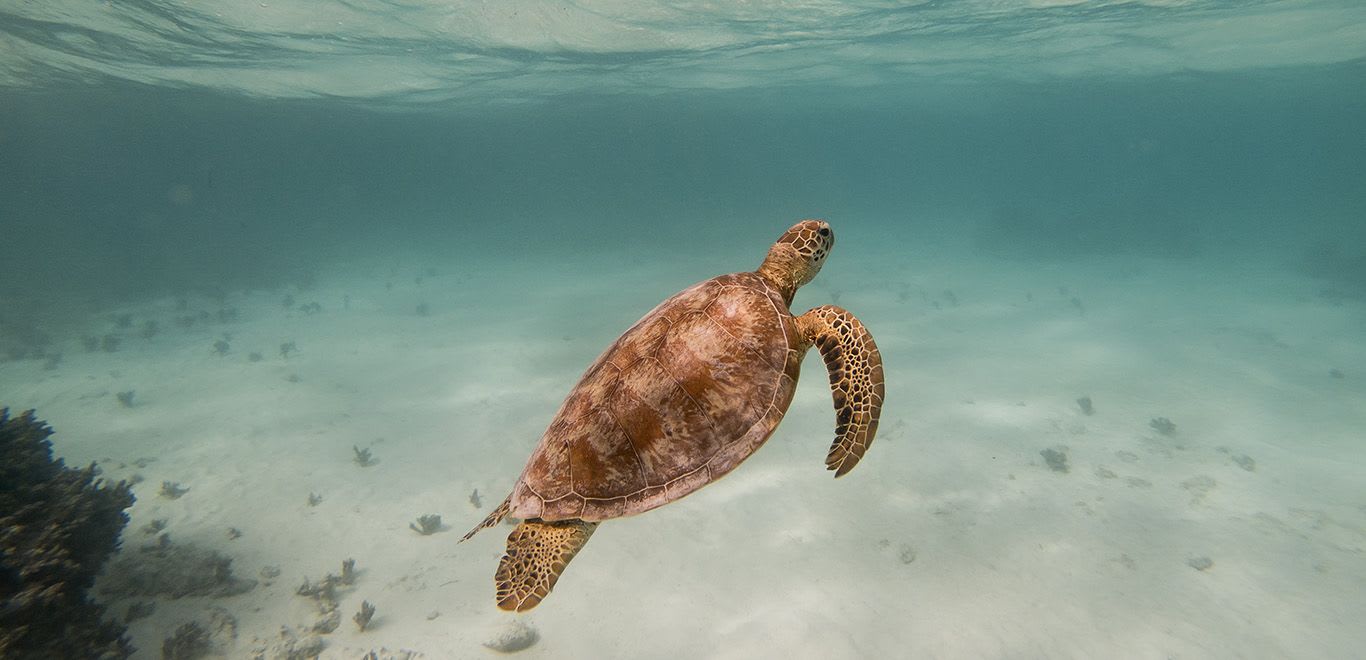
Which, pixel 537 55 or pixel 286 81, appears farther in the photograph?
pixel 286 81

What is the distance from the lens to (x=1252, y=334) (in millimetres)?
18047

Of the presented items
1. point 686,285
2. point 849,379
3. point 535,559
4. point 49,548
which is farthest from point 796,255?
point 686,285

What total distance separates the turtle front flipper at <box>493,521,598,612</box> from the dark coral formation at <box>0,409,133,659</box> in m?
4.61

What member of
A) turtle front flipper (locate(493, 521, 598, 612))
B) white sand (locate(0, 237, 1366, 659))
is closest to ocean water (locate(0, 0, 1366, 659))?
white sand (locate(0, 237, 1366, 659))

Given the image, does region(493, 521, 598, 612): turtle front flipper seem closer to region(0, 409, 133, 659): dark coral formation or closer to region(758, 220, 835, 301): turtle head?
region(758, 220, 835, 301): turtle head

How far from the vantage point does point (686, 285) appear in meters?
24.7

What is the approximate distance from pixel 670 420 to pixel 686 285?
21.5 metres

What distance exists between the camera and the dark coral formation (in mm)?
4707

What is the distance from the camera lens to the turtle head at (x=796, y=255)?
172 inches

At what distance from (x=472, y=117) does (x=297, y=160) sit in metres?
43.9

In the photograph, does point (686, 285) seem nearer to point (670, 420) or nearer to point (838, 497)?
point (838, 497)

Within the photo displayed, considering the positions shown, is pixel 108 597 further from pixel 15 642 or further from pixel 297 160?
pixel 297 160

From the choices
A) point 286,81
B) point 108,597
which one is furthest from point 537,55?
point 108,597

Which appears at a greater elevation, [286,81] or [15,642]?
[286,81]
